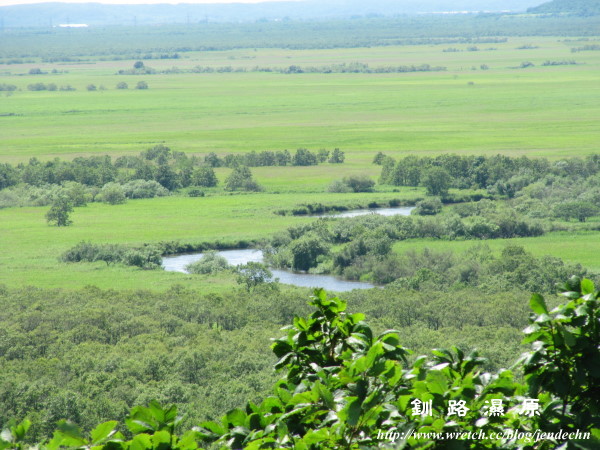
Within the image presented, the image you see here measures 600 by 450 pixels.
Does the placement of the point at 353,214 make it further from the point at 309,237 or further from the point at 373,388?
the point at 373,388

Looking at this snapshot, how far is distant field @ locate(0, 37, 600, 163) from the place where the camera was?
89125 millimetres

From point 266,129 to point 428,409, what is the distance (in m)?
100

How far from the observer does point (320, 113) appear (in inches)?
4609

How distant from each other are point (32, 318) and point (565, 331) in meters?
28.9

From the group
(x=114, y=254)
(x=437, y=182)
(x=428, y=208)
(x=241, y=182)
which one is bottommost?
(x=114, y=254)

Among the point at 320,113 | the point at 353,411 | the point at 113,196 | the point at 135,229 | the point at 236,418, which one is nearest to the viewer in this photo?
the point at 353,411

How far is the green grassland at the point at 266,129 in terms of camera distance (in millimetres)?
50750

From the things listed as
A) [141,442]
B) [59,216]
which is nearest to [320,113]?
[59,216]

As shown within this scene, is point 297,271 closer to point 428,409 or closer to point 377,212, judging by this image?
point 377,212

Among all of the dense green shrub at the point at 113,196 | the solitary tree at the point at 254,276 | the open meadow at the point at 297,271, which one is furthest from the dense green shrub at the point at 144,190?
the solitary tree at the point at 254,276

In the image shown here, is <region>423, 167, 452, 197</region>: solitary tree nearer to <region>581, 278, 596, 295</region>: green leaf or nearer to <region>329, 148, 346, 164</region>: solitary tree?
<region>329, 148, 346, 164</region>: solitary tree

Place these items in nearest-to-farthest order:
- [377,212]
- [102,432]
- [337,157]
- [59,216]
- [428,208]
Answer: [102,432] → [59,216] → [428,208] → [377,212] → [337,157]

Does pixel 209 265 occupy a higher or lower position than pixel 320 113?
lower

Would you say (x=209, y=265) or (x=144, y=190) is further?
(x=144, y=190)
